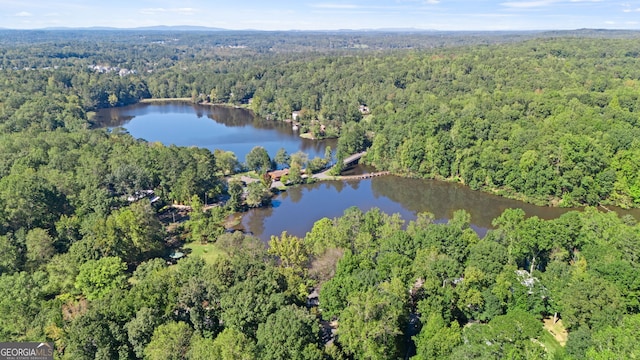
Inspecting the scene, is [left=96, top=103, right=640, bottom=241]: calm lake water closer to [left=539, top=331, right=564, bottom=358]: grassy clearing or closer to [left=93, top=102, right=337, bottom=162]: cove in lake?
[left=93, top=102, right=337, bottom=162]: cove in lake

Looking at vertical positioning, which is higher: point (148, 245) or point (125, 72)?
point (125, 72)

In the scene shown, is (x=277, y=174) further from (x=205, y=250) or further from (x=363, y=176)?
(x=205, y=250)

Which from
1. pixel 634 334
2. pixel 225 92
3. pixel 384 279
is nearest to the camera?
pixel 634 334

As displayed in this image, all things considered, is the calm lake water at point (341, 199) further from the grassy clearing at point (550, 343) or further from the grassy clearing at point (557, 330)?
the grassy clearing at point (550, 343)

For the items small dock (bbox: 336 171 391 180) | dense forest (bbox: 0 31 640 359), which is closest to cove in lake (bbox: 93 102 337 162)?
dense forest (bbox: 0 31 640 359)

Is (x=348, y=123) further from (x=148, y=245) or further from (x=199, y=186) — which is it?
(x=148, y=245)

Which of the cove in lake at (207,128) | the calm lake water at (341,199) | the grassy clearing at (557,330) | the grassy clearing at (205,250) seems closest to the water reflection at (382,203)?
the calm lake water at (341,199)

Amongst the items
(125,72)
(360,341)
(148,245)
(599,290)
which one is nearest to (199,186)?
(148,245)

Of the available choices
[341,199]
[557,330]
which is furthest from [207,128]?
→ [557,330]
